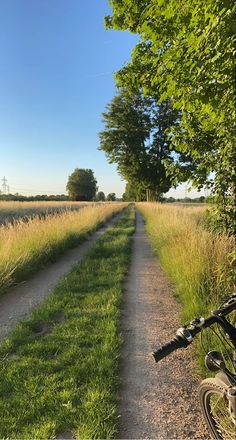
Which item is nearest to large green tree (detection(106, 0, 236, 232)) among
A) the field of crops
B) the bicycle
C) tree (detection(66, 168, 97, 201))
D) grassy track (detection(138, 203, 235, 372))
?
grassy track (detection(138, 203, 235, 372))

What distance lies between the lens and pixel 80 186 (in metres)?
107

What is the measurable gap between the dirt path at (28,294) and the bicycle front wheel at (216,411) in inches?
130

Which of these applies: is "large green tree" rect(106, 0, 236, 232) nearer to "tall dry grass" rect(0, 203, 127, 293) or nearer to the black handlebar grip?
the black handlebar grip

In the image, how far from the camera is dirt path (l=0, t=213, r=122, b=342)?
5909mm

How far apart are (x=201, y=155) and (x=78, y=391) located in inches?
142

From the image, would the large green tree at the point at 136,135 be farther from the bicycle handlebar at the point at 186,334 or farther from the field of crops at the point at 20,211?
the bicycle handlebar at the point at 186,334

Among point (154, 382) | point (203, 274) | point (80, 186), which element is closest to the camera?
point (154, 382)

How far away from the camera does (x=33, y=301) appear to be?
6.86 metres

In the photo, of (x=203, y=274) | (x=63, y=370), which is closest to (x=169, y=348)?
(x=63, y=370)

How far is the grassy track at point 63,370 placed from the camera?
3.01m

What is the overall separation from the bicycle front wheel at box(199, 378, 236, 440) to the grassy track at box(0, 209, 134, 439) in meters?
0.80

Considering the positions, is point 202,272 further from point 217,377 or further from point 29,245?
point 29,245

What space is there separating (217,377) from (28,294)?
5.64 meters

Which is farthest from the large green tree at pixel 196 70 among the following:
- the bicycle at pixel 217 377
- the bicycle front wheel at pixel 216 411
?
the bicycle front wheel at pixel 216 411
